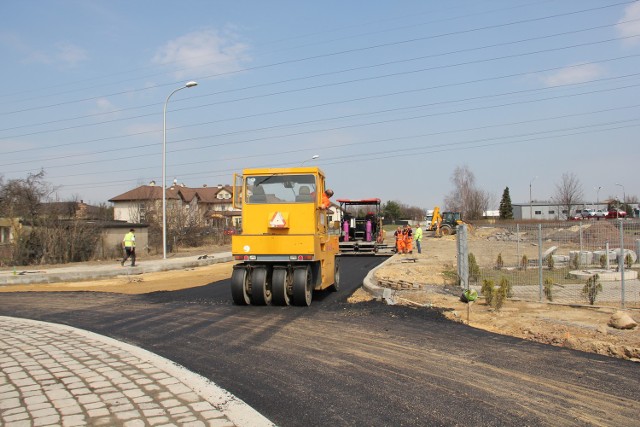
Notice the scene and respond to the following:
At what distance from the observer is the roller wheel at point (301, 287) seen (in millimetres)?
A: 10836

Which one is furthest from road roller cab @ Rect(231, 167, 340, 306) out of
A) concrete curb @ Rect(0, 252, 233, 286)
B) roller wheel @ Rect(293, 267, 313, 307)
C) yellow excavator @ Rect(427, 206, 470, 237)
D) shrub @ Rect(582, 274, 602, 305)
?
yellow excavator @ Rect(427, 206, 470, 237)

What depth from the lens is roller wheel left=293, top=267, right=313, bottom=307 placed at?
10.8 metres

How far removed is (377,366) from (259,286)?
5.28 metres

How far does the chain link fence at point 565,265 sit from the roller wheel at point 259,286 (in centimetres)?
454

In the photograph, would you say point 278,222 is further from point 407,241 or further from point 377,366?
point 407,241

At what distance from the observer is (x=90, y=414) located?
4348 millimetres

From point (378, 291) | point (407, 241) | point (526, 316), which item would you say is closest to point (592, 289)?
point (526, 316)

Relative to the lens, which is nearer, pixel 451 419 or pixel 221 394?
pixel 451 419

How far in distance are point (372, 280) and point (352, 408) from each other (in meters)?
10.1

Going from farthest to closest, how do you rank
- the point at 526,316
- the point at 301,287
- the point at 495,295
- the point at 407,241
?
1. the point at 407,241
2. the point at 301,287
3. the point at 495,295
4. the point at 526,316

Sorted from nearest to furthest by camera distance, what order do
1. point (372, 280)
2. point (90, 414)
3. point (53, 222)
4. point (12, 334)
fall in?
1. point (90, 414)
2. point (12, 334)
3. point (372, 280)
4. point (53, 222)

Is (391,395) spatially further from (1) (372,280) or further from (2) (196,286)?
(2) (196,286)

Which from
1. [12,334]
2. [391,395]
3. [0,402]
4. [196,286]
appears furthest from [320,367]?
[196,286]

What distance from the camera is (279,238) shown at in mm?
10906
